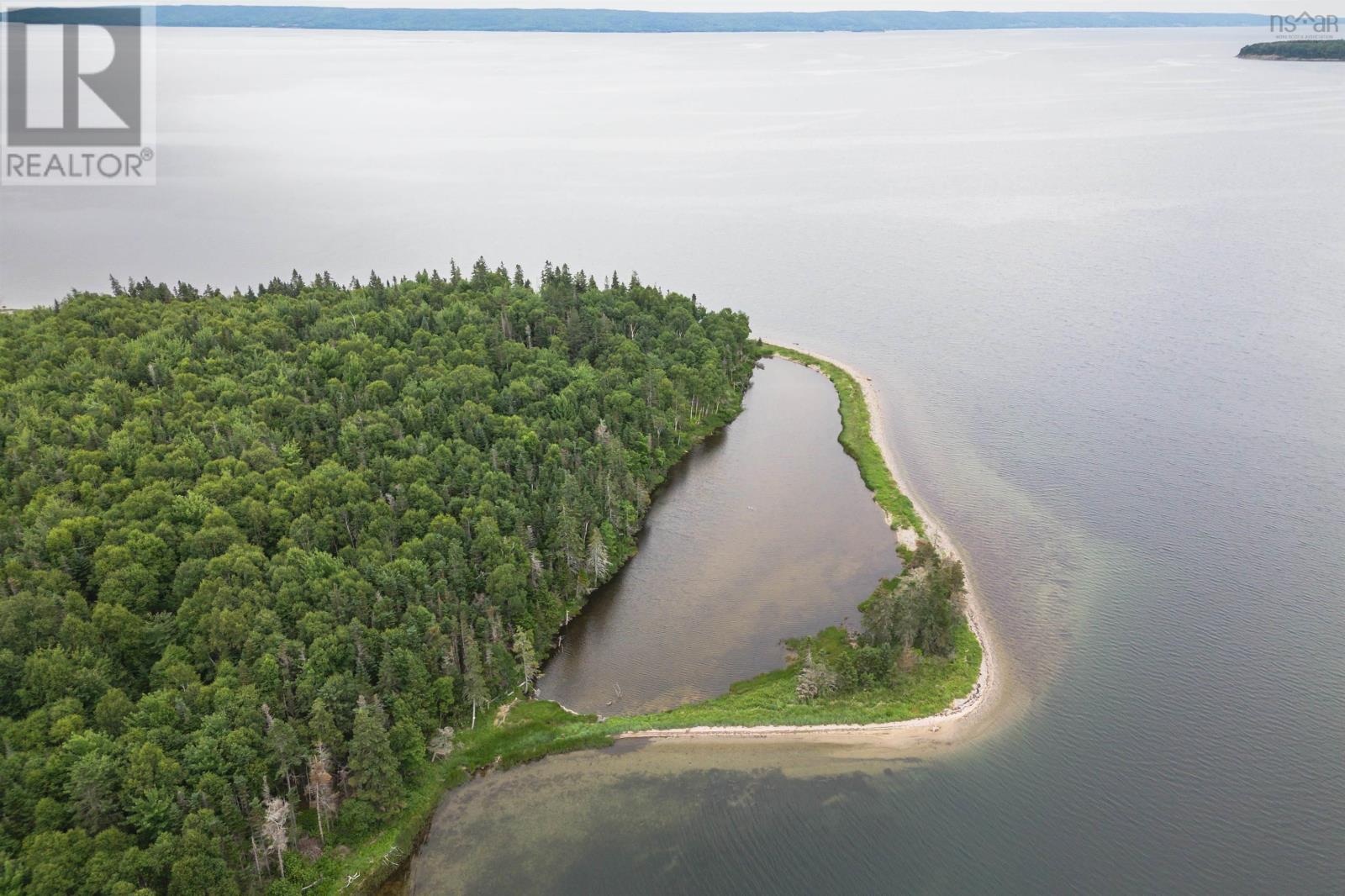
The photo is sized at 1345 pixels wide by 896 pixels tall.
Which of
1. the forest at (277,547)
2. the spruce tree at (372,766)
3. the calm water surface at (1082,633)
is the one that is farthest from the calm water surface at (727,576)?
the spruce tree at (372,766)

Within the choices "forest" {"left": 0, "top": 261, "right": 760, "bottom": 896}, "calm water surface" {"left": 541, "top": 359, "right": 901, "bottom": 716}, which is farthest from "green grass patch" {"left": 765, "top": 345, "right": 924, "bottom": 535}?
"forest" {"left": 0, "top": 261, "right": 760, "bottom": 896}

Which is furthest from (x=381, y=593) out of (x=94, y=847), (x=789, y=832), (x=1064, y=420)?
(x=1064, y=420)

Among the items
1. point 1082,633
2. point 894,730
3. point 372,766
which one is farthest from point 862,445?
point 372,766

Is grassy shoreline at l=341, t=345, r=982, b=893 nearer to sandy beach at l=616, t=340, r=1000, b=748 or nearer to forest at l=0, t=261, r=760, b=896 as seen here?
sandy beach at l=616, t=340, r=1000, b=748

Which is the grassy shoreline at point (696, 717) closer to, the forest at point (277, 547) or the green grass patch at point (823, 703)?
the green grass patch at point (823, 703)

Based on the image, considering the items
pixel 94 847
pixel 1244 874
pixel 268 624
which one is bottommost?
pixel 1244 874

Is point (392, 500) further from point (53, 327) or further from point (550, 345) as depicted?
point (53, 327)

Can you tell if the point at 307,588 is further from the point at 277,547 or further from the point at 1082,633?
the point at 1082,633
